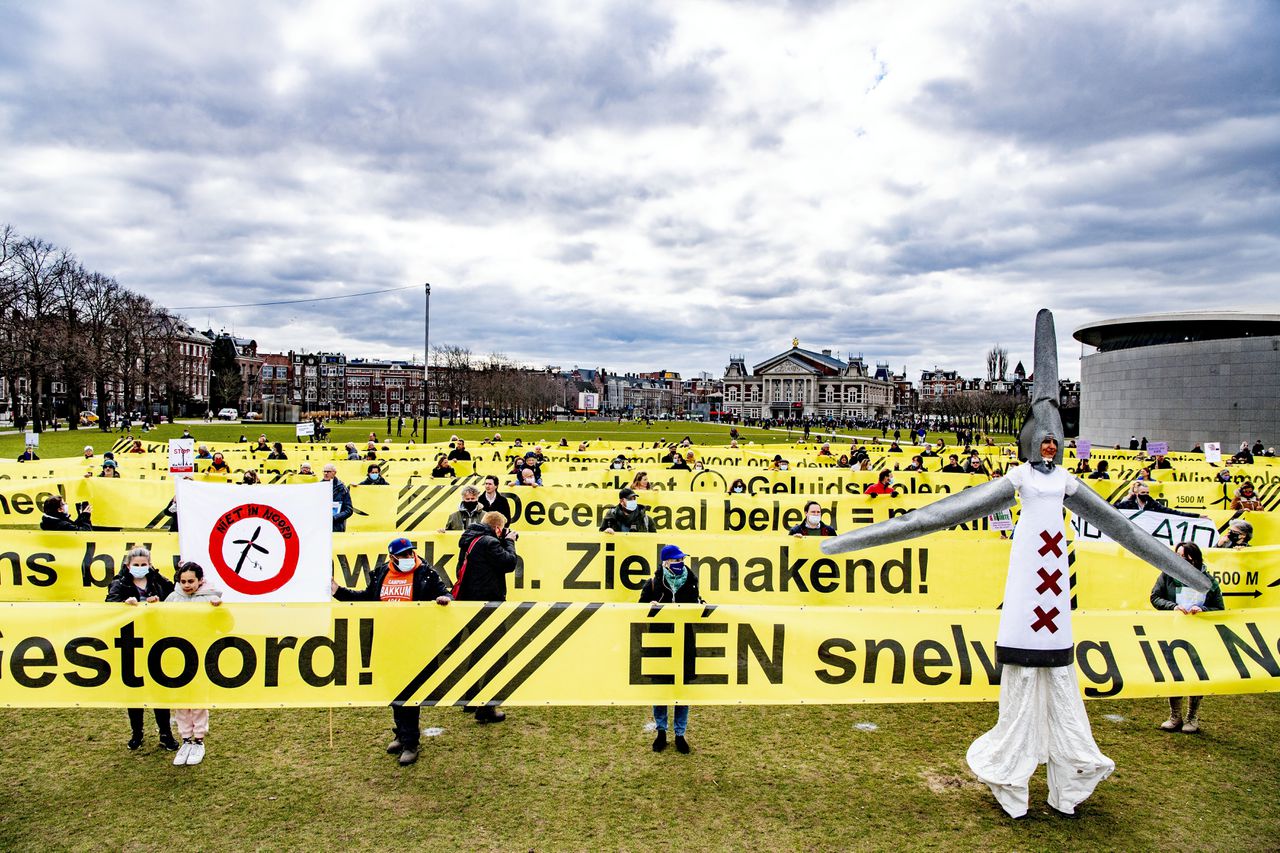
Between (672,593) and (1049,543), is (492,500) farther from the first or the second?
(1049,543)

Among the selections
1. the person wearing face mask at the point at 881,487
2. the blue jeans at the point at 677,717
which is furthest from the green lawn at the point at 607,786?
the person wearing face mask at the point at 881,487

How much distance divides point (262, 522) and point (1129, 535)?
761cm

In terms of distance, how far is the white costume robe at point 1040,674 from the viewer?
5750mm

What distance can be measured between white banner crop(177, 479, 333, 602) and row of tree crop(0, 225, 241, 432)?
5650cm

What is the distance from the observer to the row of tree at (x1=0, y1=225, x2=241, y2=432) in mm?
54281

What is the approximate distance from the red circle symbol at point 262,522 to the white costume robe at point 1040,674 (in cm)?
625

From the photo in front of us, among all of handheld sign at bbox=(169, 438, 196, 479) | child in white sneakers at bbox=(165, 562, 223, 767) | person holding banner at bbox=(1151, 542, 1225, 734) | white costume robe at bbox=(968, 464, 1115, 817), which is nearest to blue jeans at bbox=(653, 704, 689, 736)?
white costume robe at bbox=(968, 464, 1115, 817)

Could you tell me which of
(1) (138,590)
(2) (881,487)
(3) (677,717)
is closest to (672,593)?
(3) (677,717)

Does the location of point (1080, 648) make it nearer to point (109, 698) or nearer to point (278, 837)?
point (278, 837)

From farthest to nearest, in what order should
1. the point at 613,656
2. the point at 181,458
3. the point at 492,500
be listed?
the point at 181,458
the point at 492,500
the point at 613,656

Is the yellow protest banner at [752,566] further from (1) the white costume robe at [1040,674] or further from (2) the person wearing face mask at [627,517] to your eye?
(1) the white costume robe at [1040,674]

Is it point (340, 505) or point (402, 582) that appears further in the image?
point (340, 505)

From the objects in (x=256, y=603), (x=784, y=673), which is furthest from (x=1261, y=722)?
(x=256, y=603)

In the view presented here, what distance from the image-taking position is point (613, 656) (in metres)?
6.37
